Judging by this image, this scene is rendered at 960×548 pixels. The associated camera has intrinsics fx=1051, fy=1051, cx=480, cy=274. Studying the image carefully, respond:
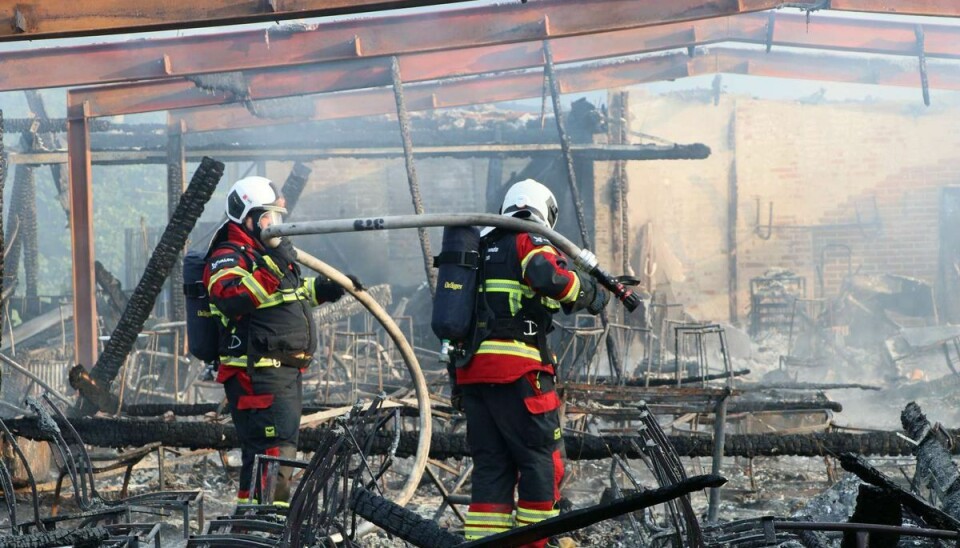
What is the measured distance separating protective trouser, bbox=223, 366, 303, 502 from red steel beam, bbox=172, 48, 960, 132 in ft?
29.3

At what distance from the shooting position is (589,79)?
15508 mm

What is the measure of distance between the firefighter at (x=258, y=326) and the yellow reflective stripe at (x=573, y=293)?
5.89ft

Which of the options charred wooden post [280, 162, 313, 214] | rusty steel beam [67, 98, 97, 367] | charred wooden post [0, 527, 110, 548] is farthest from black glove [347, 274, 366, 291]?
charred wooden post [280, 162, 313, 214]

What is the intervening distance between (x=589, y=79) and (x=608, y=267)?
4.74 meters

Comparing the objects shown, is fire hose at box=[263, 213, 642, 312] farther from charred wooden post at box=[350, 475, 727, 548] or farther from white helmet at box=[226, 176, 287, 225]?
charred wooden post at box=[350, 475, 727, 548]

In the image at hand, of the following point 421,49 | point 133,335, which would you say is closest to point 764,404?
point 421,49

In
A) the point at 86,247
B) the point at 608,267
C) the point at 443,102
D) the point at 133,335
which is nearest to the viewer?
the point at 133,335

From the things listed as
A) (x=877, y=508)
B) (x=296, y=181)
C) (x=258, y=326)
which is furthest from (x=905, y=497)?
(x=296, y=181)

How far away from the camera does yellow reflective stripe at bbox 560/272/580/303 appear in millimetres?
5348

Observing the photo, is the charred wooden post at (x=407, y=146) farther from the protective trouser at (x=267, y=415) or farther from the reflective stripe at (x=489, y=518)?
the reflective stripe at (x=489, y=518)

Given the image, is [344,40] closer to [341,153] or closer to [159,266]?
[159,266]

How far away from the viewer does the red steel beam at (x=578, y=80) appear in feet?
49.8

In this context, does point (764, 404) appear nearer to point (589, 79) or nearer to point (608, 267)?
point (589, 79)

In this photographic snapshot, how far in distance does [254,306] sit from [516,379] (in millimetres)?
1699
